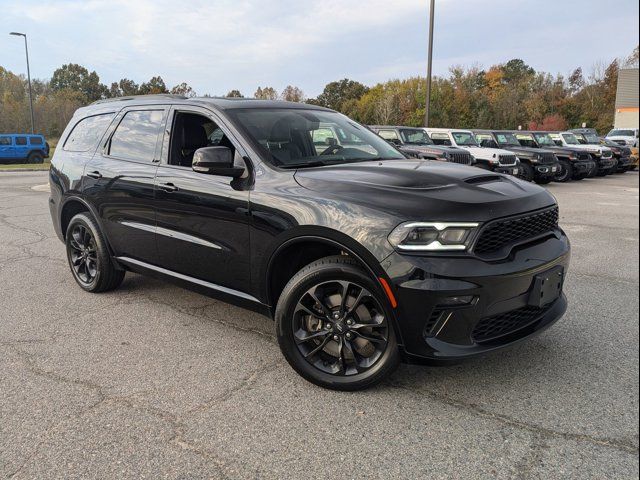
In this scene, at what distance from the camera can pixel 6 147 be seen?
30.3m

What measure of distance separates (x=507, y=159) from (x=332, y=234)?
532 inches

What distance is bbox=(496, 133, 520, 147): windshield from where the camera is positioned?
708 inches

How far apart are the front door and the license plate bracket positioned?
1.78 m

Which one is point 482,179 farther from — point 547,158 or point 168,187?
point 547,158

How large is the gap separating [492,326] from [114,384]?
2279 mm

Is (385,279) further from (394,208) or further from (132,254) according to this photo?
(132,254)

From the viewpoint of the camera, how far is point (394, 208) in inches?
112

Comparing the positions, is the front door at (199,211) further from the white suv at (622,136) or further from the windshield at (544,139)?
the white suv at (622,136)

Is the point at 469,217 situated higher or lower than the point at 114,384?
higher

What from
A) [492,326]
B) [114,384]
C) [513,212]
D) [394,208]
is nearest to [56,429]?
[114,384]

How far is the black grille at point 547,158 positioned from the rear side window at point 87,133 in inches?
568

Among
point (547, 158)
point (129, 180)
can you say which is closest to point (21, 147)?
point (547, 158)

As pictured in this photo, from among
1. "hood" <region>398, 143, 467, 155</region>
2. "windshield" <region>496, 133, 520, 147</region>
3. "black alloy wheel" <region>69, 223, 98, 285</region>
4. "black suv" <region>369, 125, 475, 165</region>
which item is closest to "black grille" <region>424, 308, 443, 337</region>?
"black alloy wheel" <region>69, 223, 98, 285</region>

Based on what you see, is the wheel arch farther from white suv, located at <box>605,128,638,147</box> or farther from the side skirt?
white suv, located at <box>605,128,638,147</box>
